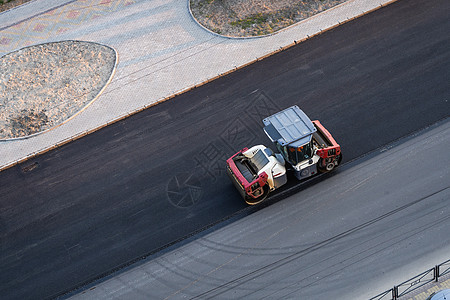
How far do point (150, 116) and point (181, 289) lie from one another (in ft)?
30.9

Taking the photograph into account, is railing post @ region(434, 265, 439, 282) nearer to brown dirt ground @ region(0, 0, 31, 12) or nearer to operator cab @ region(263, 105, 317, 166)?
operator cab @ region(263, 105, 317, 166)

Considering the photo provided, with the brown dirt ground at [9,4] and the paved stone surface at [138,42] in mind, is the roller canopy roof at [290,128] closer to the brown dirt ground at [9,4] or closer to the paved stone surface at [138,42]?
the paved stone surface at [138,42]

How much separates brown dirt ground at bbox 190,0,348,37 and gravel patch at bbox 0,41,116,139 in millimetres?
5812

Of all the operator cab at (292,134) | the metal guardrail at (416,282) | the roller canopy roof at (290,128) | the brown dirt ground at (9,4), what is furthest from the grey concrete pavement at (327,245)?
the brown dirt ground at (9,4)

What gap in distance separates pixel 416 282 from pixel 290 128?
23.4 feet

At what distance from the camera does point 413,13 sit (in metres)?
27.5

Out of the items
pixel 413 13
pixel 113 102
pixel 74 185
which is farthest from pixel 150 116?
pixel 413 13

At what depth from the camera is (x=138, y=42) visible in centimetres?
2897

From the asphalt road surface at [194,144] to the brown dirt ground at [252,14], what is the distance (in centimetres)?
228

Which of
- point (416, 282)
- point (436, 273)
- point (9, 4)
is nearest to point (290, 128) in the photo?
point (416, 282)

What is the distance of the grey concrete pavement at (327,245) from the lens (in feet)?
61.2

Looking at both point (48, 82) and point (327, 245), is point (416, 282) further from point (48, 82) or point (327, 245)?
point (48, 82)

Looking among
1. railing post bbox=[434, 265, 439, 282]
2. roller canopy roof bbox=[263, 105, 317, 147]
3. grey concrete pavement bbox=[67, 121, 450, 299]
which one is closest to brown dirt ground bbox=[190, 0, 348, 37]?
roller canopy roof bbox=[263, 105, 317, 147]

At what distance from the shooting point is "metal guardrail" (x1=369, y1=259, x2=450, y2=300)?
17766 mm
